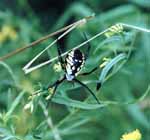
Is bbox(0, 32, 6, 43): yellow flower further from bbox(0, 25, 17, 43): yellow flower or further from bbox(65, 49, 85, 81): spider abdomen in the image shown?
bbox(65, 49, 85, 81): spider abdomen

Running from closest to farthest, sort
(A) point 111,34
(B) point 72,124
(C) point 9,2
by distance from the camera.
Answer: (A) point 111,34 → (B) point 72,124 → (C) point 9,2

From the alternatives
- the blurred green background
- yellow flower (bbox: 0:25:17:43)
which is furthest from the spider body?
yellow flower (bbox: 0:25:17:43)

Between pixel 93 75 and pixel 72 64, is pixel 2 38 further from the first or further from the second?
pixel 72 64

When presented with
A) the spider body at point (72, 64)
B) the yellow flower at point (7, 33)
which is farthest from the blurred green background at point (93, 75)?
the spider body at point (72, 64)

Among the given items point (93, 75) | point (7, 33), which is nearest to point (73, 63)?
point (93, 75)

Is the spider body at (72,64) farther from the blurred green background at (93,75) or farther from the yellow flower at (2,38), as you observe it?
the yellow flower at (2,38)

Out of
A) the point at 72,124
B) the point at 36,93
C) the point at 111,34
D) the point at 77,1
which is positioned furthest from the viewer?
the point at 77,1

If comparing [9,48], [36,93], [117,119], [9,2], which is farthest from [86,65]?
[9,2]

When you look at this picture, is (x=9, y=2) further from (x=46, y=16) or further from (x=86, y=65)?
(x=86, y=65)
